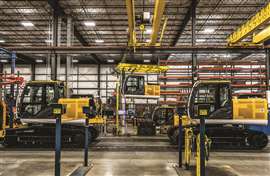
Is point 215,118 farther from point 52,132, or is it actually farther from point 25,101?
point 25,101

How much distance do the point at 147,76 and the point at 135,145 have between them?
21387 mm

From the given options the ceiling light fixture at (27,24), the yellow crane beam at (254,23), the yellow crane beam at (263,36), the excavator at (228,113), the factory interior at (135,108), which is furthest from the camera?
the ceiling light fixture at (27,24)

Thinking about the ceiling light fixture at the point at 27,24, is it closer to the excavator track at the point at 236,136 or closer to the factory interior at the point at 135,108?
the factory interior at the point at 135,108

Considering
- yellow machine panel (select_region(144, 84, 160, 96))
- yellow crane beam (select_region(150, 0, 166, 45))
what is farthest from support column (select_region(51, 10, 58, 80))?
yellow crane beam (select_region(150, 0, 166, 45))

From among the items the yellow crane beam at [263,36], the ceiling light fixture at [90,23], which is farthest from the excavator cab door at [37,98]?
the ceiling light fixture at [90,23]

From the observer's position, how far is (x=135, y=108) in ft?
90.3

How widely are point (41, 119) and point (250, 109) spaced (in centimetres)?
852

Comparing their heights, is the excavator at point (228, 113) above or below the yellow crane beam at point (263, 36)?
below

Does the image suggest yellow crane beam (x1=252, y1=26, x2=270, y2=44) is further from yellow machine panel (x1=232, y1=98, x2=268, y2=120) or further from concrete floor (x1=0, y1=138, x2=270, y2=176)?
concrete floor (x1=0, y1=138, x2=270, y2=176)

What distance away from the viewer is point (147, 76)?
33625mm

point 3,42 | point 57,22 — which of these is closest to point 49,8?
point 57,22

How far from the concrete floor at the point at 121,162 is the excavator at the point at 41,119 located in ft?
3.49

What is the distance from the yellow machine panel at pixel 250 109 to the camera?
11711 millimetres

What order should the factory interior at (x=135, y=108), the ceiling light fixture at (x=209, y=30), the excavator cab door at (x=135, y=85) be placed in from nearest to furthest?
the factory interior at (x=135, y=108) < the excavator cab door at (x=135, y=85) < the ceiling light fixture at (x=209, y=30)
